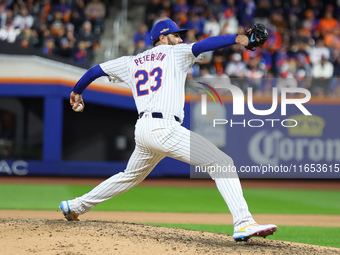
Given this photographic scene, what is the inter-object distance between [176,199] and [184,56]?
6366mm

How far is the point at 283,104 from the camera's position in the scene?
540 inches

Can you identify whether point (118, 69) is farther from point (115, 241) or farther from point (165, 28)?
point (115, 241)

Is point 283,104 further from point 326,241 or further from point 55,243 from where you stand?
point 55,243

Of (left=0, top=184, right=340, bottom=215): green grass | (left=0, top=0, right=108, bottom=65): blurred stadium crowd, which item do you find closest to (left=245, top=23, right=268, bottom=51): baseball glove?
(left=0, top=184, right=340, bottom=215): green grass

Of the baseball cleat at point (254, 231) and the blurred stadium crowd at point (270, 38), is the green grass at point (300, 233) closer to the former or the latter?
the baseball cleat at point (254, 231)

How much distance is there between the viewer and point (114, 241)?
452cm

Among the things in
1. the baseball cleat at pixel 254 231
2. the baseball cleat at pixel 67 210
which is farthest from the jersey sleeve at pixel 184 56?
the baseball cleat at pixel 67 210

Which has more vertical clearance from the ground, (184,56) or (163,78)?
(184,56)

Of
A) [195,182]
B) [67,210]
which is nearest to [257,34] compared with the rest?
[67,210]

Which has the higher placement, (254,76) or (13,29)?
(13,29)

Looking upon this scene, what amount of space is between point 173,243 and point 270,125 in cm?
981

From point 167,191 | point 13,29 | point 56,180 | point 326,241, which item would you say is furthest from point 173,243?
point 13,29

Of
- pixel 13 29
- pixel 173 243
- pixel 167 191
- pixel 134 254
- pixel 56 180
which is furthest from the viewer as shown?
pixel 13 29

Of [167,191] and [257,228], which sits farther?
[167,191]
